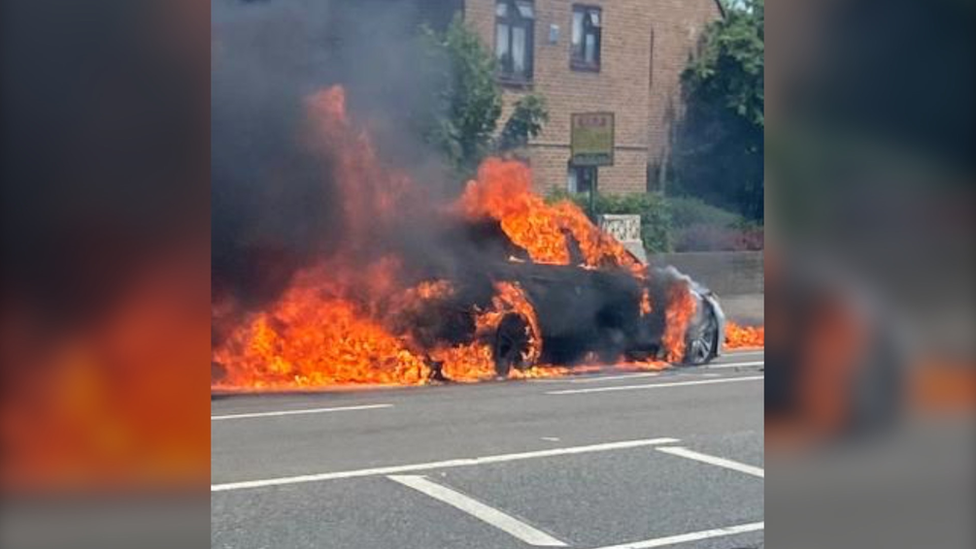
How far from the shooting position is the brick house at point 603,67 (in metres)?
11.5

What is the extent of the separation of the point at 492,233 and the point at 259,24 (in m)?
2.76

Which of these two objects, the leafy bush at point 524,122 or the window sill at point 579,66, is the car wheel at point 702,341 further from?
the window sill at point 579,66

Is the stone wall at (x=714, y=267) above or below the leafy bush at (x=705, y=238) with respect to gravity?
below

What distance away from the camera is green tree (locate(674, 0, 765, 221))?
11378 mm

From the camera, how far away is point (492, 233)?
29.8 ft

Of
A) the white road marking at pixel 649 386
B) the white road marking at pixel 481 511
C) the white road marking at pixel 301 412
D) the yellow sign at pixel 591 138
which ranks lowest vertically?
the white road marking at pixel 649 386

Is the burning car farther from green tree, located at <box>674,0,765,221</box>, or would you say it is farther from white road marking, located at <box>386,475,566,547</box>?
white road marking, located at <box>386,475,566,547</box>

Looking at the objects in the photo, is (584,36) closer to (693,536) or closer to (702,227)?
(702,227)

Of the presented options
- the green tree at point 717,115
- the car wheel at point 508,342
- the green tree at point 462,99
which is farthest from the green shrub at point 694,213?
the car wheel at point 508,342

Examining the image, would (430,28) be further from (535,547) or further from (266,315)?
(535,547)

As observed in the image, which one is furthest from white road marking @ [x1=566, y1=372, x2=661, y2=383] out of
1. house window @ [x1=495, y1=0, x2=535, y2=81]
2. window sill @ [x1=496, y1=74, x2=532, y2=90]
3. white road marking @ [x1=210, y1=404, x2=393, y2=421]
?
house window @ [x1=495, y1=0, x2=535, y2=81]

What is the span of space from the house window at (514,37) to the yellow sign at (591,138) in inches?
43.9

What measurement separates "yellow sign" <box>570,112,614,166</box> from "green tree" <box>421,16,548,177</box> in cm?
189

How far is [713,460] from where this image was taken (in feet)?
18.0
